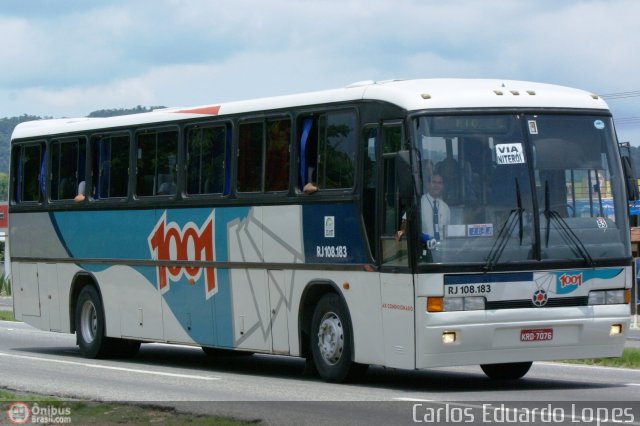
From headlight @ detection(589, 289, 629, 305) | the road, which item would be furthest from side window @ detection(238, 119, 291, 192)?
headlight @ detection(589, 289, 629, 305)

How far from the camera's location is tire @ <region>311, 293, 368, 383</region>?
16.2 metres

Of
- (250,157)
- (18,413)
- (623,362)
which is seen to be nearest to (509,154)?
(250,157)

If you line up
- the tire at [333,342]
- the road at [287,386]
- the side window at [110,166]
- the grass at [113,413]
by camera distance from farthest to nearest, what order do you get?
1. the side window at [110,166]
2. the tire at [333,342]
3. the road at [287,386]
4. the grass at [113,413]

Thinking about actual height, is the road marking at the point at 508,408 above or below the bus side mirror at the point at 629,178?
below

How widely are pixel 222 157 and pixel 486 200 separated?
4855mm

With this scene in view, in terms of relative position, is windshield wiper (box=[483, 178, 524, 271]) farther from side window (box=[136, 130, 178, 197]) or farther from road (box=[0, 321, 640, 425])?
side window (box=[136, 130, 178, 197])

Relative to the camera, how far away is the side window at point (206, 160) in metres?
18.9

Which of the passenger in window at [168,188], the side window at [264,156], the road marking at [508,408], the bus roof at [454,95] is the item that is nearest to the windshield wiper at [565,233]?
the bus roof at [454,95]

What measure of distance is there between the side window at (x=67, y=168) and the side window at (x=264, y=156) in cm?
487

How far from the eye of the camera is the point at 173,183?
1998 cm

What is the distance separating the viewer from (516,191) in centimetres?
1527

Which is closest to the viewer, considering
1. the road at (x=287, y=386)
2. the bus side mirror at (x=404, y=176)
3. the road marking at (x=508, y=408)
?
the road marking at (x=508, y=408)

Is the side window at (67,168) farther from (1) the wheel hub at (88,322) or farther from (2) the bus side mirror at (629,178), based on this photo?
(2) the bus side mirror at (629,178)

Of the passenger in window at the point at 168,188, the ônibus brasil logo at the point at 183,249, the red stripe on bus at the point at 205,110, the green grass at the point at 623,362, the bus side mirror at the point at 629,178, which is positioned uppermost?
the red stripe on bus at the point at 205,110
